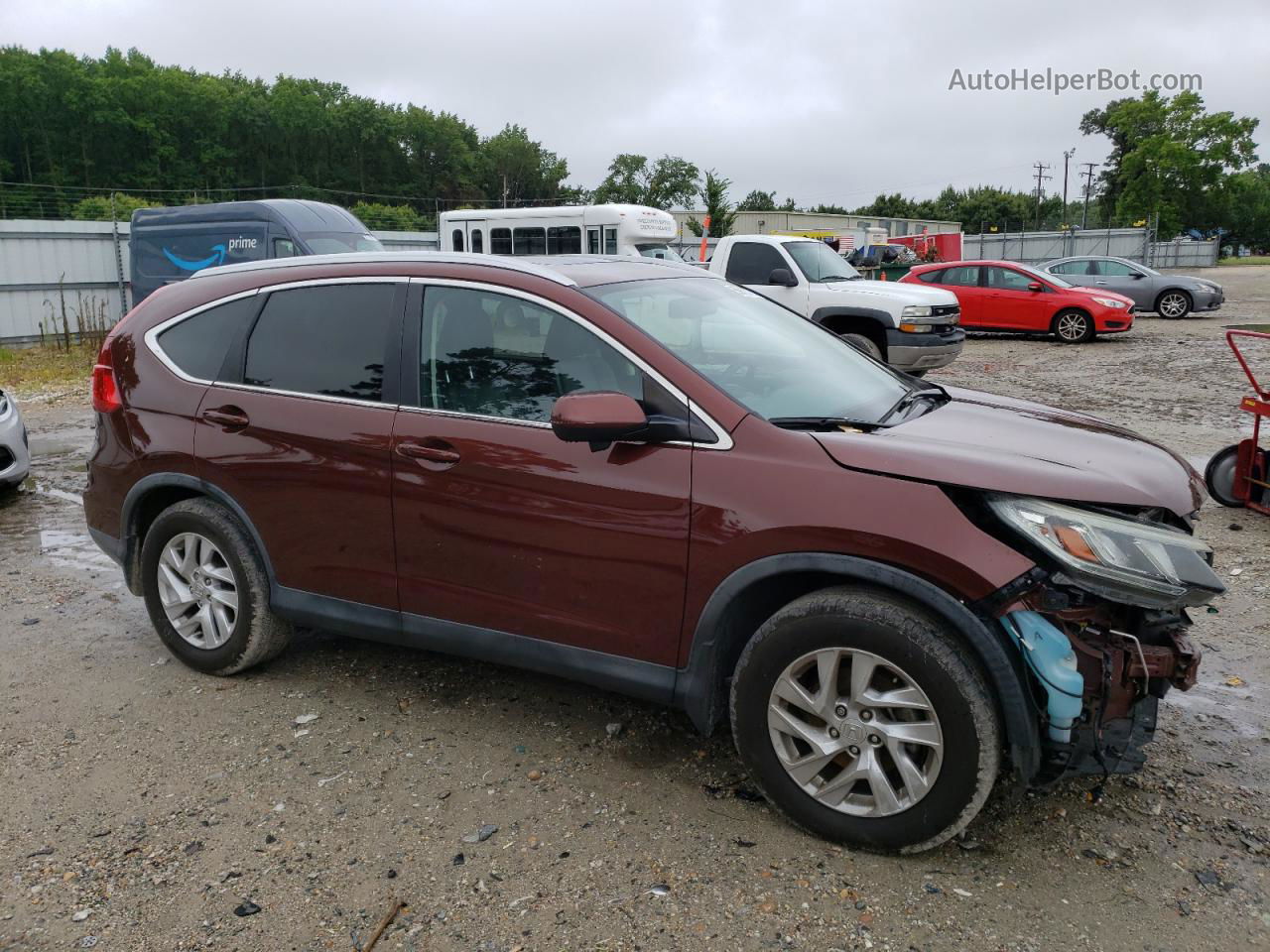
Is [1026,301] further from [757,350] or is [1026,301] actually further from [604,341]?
[604,341]

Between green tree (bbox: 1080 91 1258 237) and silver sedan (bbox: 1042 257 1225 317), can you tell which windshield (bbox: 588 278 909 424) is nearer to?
silver sedan (bbox: 1042 257 1225 317)

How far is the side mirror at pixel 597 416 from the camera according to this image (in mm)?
3064

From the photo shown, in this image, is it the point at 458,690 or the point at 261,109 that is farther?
the point at 261,109

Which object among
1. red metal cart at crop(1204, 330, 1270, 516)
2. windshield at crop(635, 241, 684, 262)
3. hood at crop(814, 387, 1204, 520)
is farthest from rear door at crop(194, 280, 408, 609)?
windshield at crop(635, 241, 684, 262)

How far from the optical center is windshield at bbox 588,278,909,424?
11.2 feet

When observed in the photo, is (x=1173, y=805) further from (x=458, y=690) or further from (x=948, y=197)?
(x=948, y=197)

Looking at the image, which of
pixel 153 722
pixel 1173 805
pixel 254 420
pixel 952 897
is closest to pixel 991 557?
pixel 952 897

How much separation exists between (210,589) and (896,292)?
33.5 ft

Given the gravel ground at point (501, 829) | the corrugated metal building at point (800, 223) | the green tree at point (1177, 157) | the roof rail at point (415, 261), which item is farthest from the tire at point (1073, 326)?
the green tree at point (1177, 157)

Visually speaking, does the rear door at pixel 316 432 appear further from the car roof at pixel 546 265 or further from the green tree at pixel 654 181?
the green tree at pixel 654 181

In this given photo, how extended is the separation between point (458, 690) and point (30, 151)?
98.4 meters

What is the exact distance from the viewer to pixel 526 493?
Result: 338 cm

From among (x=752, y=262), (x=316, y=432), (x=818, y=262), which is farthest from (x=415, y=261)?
(x=818, y=262)

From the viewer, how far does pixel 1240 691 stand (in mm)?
4059
